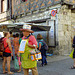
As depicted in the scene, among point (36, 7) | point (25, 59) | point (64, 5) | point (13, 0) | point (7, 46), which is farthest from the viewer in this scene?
point (13, 0)

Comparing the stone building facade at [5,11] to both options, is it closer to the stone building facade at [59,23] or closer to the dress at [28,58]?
the stone building facade at [59,23]

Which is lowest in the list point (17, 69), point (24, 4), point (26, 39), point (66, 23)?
point (17, 69)

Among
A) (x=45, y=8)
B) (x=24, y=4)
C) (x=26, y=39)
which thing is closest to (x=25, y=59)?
(x=26, y=39)

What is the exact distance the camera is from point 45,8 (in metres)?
11.4

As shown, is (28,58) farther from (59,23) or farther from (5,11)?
(5,11)

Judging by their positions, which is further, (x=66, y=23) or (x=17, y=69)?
(x=66, y=23)

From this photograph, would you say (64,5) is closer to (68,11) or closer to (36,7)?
(68,11)

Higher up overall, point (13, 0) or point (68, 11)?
point (13, 0)

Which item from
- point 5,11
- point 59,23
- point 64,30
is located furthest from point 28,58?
point 5,11

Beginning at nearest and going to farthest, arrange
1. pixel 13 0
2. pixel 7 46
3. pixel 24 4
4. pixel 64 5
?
pixel 7 46, pixel 64 5, pixel 24 4, pixel 13 0

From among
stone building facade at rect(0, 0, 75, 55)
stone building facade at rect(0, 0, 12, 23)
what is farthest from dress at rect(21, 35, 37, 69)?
stone building facade at rect(0, 0, 12, 23)

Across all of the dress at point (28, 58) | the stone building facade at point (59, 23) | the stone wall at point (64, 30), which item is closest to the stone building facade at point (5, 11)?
the stone building facade at point (59, 23)

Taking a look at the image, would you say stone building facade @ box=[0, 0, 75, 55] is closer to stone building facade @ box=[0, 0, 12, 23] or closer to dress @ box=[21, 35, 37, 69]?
stone building facade @ box=[0, 0, 12, 23]

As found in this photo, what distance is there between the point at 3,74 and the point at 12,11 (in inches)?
462
